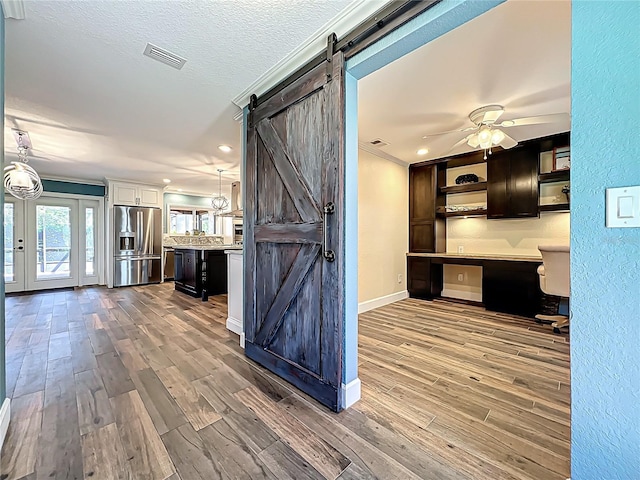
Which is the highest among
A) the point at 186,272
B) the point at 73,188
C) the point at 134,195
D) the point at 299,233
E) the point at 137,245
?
the point at 73,188

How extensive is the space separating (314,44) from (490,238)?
414cm

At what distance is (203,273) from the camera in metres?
4.85

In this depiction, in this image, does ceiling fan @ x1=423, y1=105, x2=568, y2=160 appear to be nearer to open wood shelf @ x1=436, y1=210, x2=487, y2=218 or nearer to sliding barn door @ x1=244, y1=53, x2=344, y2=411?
open wood shelf @ x1=436, y1=210, x2=487, y2=218

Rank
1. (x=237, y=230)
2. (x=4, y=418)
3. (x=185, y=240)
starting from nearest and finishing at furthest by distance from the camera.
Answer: (x=4, y=418), (x=185, y=240), (x=237, y=230)

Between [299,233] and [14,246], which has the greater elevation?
[299,233]

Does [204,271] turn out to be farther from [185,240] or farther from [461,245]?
[461,245]

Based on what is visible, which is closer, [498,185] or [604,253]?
[604,253]

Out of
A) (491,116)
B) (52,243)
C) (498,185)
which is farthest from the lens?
(52,243)

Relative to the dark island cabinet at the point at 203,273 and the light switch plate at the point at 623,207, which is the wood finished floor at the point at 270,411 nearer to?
the light switch plate at the point at 623,207

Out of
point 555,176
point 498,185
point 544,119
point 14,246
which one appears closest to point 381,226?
point 498,185

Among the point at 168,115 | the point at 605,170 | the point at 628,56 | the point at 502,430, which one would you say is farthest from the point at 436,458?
the point at 168,115

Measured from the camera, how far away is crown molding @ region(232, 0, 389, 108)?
4.96ft

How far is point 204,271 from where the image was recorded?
485cm

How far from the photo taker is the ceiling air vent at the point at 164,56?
193cm
